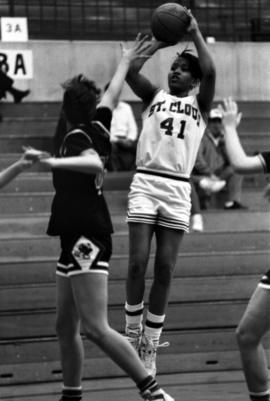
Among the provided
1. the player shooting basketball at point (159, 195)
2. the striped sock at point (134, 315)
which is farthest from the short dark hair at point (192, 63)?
the striped sock at point (134, 315)

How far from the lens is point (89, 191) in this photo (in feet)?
25.2

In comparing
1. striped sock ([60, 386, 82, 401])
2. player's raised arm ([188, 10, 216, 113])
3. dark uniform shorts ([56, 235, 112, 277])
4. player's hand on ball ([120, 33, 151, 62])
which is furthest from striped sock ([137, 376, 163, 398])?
player's raised arm ([188, 10, 216, 113])

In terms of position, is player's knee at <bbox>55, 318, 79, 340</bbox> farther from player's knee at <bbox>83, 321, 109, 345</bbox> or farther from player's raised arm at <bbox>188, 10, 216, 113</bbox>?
player's raised arm at <bbox>188, 10, 216, 113</bbox>

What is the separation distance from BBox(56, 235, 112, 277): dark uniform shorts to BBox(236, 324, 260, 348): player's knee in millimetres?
948

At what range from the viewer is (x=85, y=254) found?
7.59 metres

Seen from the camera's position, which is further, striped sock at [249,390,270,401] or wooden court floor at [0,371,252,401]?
wooden court floor at [0,371,252,401]

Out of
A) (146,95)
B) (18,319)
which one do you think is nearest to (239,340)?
(146,95)

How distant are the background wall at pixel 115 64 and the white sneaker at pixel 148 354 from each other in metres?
7.86

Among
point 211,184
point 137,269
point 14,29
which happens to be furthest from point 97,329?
point 14,29

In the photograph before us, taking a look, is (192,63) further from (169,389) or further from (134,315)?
(169,389)

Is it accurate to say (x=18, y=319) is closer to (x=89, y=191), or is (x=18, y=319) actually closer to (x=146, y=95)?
(x=146, y=95)

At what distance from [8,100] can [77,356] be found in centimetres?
816

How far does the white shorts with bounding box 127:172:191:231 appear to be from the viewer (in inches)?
350

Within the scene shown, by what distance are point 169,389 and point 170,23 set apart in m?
3.03
